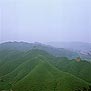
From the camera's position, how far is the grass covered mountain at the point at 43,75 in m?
126

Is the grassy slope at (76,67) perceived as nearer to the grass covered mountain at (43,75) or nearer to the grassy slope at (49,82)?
the grass covered mountain at (43,75)

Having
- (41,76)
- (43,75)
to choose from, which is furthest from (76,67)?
(41,76)

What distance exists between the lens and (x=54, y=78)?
134 m

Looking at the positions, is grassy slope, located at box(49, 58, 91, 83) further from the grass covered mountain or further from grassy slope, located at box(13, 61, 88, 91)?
grassy slope, located at box(13, 61, 88, 91)

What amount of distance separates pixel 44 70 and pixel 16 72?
22703 mm

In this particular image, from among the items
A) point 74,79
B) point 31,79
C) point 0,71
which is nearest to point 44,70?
point 31,79

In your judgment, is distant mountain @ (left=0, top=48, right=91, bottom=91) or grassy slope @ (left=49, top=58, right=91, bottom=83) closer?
distant mountain @ (left=0, top=48, right=91, bottom=91)

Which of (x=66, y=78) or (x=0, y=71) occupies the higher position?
(x=66, y=78)

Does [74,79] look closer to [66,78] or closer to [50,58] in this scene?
[66,78]

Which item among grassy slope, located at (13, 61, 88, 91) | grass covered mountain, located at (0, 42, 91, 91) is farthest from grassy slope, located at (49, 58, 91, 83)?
grassy slope, located at (13, 61, 88, 91)

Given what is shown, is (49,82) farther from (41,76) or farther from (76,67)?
(76,67)

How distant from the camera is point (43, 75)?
141375 millimetres

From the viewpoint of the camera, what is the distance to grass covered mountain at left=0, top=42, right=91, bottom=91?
126188mm

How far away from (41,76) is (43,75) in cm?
152
